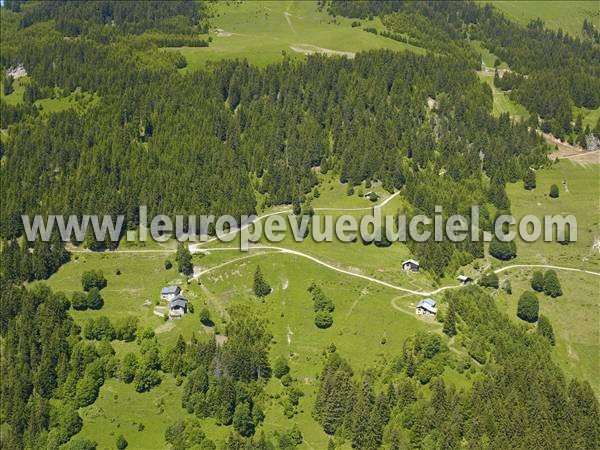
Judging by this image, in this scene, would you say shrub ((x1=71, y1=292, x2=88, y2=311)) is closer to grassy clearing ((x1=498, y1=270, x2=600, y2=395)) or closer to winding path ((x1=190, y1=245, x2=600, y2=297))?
winding path ((x1=190, y1=245, x2=600, y2=297))

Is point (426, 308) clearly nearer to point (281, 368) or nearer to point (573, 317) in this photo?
point (281, 368)

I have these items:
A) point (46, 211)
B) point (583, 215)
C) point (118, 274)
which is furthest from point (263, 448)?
point (583, 215)

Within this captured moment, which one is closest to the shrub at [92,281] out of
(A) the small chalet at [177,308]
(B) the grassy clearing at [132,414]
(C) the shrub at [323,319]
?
(A) the small chalet at [177,308]

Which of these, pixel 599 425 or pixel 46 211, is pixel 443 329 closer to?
pixel 599 425

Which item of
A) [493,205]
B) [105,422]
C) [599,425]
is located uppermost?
[493,205]

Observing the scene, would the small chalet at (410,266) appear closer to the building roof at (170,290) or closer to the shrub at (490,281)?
the shrub at (490,281)
